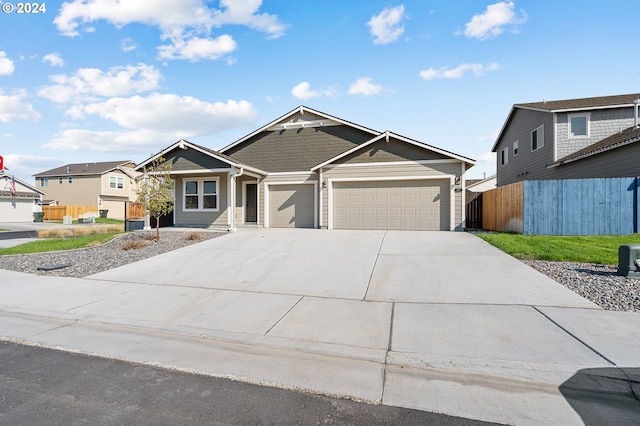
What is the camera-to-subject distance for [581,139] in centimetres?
1723

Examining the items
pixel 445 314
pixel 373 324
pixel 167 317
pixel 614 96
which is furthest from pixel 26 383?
pixel 614 96

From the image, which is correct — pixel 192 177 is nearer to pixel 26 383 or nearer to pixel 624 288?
pixel 26 383

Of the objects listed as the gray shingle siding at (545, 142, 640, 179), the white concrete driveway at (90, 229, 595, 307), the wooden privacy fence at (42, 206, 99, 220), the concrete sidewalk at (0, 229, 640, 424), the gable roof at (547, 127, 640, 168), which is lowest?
the concrete sidewalk at (0, 229, 640, 424)

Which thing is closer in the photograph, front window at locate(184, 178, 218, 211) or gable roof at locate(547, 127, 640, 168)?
gable roof at locate(547, 127, 640, 168)

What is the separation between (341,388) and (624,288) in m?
6.00

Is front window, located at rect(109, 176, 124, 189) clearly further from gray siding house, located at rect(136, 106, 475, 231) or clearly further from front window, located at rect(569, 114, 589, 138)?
front window, located at rect(569, 114, 589, 138)

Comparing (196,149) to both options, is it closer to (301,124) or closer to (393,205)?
(301,124)

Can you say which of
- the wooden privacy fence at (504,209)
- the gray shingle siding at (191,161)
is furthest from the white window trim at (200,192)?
the wooden privacy fence at (504,209)

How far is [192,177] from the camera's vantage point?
17578 mm

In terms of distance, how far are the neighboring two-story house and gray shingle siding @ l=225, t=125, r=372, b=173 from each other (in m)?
9.74

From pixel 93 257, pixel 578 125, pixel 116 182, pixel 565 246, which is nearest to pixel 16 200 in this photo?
pixel 116 182

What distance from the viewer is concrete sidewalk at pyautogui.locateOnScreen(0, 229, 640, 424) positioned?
3.25 metres

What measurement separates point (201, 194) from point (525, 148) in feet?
64.1

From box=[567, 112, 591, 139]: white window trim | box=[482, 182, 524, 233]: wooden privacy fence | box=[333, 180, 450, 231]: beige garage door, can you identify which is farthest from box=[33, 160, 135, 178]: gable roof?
box=[567, 112, 591, 139]: white window trim
